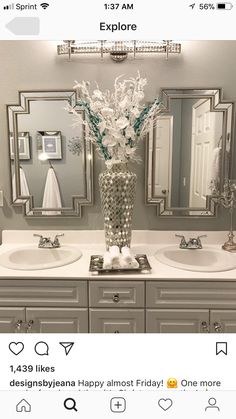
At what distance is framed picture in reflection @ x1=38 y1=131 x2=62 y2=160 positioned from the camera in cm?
189

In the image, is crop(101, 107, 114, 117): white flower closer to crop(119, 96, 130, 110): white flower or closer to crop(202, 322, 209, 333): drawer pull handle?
crop(119, 96, 130, 110): white flower

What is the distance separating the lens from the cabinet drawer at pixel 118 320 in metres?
1.51

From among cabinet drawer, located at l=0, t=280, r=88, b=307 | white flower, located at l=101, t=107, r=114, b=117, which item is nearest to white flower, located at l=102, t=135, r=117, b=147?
white flower, located at l=101, t=107, r=114, b=117

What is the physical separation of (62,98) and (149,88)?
1.70 feet

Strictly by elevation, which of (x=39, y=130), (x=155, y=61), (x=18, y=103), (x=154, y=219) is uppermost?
(x=155, y=61)

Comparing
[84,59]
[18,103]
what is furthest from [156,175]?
[18,103]

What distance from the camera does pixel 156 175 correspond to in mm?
1921

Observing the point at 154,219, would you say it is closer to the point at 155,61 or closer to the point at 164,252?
the point at 164,252

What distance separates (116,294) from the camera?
1.50 meters
